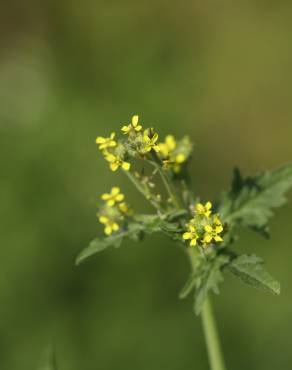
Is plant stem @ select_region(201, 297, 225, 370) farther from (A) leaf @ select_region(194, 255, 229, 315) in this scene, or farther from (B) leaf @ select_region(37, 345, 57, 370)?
(B) leaf @ select_region(37, 345, 57, 370)

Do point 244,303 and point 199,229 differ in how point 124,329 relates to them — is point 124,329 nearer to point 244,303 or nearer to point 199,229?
point 244,303

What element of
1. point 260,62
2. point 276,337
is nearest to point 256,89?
point 260,62

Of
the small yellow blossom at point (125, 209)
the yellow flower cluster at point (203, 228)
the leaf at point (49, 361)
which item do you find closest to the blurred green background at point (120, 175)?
the small yellow blossom at point (125, 209)

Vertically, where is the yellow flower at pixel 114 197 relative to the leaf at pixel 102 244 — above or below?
above

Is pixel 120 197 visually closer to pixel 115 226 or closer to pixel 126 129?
pixel 115 226

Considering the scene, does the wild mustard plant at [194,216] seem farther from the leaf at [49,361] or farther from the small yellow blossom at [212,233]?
the leaf at [49,361]

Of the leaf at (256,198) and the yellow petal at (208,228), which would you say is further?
the leaf at (256,198)
